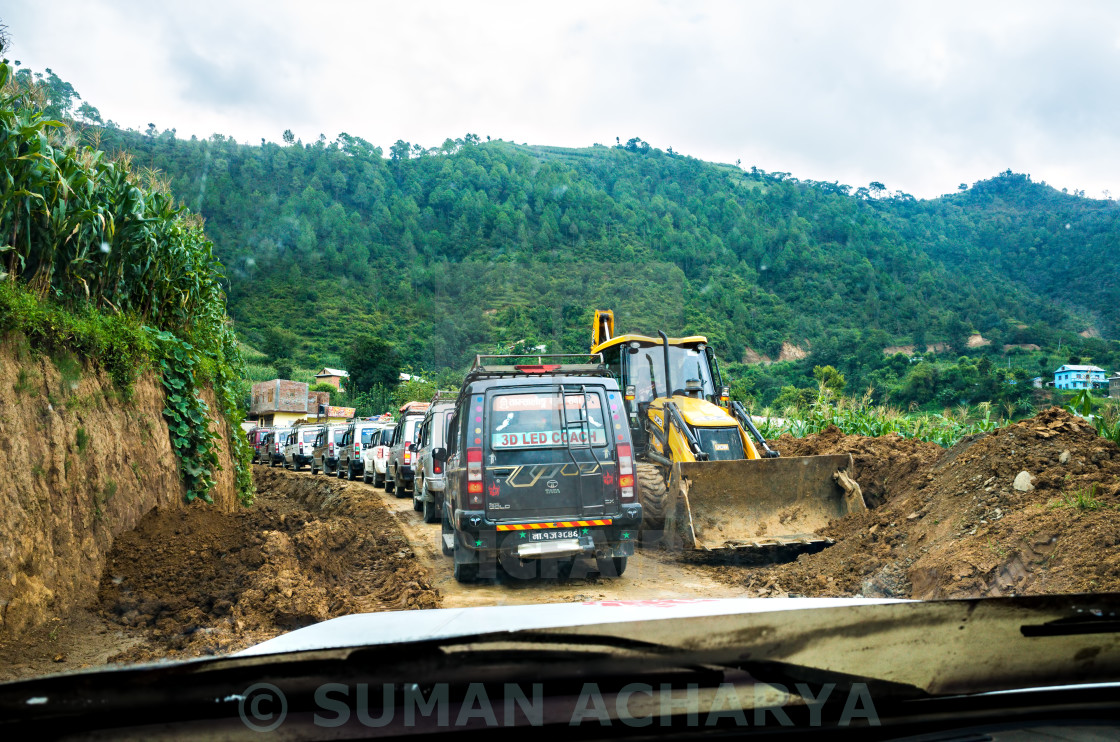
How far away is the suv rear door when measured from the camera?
321 inches

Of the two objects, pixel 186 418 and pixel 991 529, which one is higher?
pixel 186 418

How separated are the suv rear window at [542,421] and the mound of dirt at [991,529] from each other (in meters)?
2.35

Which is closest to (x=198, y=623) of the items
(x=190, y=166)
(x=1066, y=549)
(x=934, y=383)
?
(x=1066, y=549)

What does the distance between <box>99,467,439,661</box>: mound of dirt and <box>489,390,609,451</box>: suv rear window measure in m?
1.84

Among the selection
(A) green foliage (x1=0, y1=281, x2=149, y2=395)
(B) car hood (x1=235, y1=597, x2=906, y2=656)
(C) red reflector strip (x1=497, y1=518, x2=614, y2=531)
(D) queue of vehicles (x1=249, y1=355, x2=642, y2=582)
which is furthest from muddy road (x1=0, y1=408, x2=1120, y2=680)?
(B) car hood (x1=235, y1=597, x2=906, y2=656)

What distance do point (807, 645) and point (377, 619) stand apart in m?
1.58

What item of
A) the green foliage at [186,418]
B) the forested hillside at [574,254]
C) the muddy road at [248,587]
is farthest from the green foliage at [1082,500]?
the forested hillside at [574,254]

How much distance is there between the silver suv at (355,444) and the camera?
24.5 meters

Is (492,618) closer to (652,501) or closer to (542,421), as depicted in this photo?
(542,421)

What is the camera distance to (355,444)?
24.5m

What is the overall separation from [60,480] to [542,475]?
4.48 metres

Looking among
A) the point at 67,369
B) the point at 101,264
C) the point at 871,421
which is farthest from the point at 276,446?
the point at 67,369

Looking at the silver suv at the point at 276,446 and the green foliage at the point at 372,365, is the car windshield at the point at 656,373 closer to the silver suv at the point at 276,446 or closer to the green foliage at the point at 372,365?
the silver suv at the point at 276,446

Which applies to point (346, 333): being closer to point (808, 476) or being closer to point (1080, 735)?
point (808, 476)
